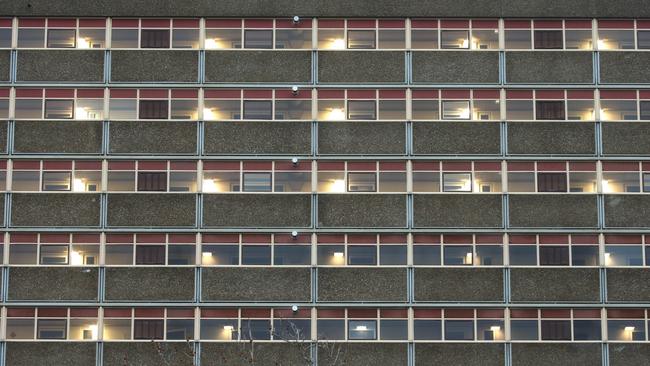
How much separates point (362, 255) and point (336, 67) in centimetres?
855

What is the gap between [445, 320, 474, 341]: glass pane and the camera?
156ft

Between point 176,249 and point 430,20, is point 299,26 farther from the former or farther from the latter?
point 176,249

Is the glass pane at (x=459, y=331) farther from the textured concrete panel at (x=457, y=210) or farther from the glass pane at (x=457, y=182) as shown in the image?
the glass pane at (x=457, y=182)

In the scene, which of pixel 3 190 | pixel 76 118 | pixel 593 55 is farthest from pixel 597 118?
pixel 3 190

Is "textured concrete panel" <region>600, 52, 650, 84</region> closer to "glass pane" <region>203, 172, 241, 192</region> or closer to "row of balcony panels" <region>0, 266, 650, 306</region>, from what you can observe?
"row of balcony panels" <region>0, 266, 650, 306</region>

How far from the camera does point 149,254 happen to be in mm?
48156

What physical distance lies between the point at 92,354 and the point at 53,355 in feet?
5.42

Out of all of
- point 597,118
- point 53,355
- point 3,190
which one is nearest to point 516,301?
point 597,118

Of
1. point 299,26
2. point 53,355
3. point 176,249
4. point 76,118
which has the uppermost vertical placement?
point 299,26

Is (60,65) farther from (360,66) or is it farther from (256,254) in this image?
(360,66)

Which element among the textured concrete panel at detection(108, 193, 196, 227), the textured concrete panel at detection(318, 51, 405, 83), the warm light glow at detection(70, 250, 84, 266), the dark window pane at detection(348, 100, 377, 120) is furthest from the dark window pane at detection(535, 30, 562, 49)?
the warm light glow at detection(70, 250, 84, 266)

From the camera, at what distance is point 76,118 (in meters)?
49.3

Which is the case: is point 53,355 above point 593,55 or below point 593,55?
below

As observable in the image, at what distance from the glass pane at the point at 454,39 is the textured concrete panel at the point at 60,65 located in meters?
15.4
